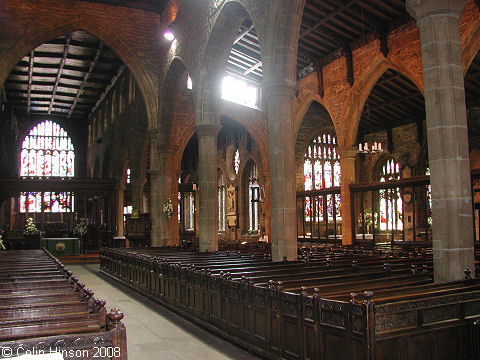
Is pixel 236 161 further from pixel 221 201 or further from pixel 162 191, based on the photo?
pixel 162 191

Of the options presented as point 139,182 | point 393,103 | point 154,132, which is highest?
point 393,103

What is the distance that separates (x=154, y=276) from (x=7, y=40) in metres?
11.5

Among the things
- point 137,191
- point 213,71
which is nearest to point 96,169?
point 137,191

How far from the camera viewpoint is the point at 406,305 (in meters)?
3.78

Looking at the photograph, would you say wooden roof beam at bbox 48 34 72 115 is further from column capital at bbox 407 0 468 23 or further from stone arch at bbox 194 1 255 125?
column capital at bbox 407 0 468 23

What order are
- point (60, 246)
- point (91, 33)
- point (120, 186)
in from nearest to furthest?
point (91, 33) < point (60, 246) < point (120, 186)

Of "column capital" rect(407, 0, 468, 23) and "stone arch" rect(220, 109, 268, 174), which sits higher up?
"stone arch" rect(220, 109, 268, 174)

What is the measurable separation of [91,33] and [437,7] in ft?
48.6

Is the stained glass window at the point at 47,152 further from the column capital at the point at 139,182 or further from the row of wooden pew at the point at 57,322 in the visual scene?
the row of wooden pew at the point at 57,322

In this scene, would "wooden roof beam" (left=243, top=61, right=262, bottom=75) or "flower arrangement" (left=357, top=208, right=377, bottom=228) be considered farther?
"flower arrangement" (left=357, top=208, right=377, bottom=228)

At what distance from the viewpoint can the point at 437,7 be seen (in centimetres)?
Result: 579

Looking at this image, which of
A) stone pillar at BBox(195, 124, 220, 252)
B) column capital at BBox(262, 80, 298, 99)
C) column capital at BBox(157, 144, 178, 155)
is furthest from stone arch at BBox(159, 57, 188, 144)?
column capital at BBox(262, 80, 298, 99)

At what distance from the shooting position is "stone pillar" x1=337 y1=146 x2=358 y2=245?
17.1 meters

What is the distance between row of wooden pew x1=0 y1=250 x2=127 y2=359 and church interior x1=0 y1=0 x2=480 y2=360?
2 centimetres
